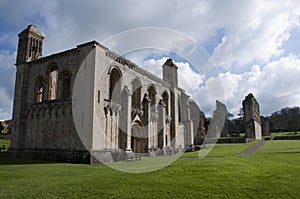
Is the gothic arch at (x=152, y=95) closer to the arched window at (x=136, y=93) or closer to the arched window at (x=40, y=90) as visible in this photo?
the arched window at (x=136, y=93)

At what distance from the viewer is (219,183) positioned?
10.4 metres

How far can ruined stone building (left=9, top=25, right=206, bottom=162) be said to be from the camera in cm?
2094

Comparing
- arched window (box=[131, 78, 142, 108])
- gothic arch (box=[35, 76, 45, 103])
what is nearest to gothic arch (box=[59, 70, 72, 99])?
gothic arch (box=[35, 76, 45, 103])

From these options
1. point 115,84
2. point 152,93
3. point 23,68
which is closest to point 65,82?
point 115,84

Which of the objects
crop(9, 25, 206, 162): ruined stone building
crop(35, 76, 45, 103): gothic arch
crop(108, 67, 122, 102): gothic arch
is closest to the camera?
crop(9, 25, 206, 162): ruined stone building

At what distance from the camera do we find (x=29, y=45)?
2680cm

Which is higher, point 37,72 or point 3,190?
point 37,72

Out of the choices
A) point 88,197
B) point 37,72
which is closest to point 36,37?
point 37,72

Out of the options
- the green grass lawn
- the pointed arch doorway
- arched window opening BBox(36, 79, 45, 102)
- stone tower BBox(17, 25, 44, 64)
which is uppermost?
stone tower BBox(17, 25, 44, 64)

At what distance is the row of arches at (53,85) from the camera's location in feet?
76.8

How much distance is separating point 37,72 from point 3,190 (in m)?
18.0

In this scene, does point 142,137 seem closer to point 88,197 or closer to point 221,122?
point 88,197

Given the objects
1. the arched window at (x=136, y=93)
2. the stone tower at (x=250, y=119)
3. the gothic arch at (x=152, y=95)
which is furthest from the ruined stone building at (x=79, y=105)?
the stone tower at (x=250, y=119)

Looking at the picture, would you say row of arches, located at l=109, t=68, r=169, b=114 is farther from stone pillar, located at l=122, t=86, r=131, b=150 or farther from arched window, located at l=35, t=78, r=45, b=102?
arched window, located at l=35, t=78, r=45, b=102
